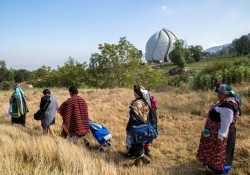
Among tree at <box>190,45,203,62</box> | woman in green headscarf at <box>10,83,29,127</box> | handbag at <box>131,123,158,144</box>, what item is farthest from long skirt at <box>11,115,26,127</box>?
tree at <box>190,45,203,62</box>

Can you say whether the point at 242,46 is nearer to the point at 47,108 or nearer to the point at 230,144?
the point at 47,108

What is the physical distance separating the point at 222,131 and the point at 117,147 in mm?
2973

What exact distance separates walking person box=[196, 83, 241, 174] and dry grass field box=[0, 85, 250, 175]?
403 millimetres

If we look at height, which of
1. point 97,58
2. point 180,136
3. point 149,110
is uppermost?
point 97,58

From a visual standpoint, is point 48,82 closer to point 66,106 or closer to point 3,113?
point 3,113

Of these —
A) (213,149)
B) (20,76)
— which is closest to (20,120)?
(213,149)

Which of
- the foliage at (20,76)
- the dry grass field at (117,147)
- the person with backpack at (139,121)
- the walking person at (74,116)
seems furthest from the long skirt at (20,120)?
the foliage at (20,76)

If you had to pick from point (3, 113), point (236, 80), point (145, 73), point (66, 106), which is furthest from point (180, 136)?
point (145, 73)

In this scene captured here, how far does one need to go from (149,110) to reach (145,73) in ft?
91.0

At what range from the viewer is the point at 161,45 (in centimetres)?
9869

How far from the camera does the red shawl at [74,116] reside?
238 inches

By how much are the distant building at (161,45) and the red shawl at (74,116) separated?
93502 mm

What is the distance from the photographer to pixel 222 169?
407 centimetres

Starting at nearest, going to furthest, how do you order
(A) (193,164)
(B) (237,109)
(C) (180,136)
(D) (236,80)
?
(B) (237,109)
(A) (193,164)
(C) (180,136)
(D) (236,80)
